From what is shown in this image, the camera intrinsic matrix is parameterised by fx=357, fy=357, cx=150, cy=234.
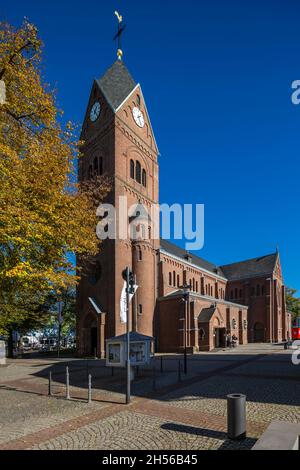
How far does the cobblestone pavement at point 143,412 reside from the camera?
298 inches

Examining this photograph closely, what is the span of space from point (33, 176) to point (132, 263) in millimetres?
24723

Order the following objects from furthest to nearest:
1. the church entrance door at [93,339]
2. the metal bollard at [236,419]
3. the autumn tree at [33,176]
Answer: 1. the church entrance door at [93,339]
2. the autumn tree at [33,176]
3. the metal bollard at [236,419]

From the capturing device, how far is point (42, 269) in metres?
11.9

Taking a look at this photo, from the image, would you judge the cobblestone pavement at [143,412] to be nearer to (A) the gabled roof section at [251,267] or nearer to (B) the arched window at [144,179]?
(B) the arched window at [144,179]

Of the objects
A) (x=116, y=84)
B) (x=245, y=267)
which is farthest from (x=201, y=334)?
(x=245, y=267)

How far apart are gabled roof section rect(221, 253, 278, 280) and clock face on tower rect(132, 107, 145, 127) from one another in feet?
110

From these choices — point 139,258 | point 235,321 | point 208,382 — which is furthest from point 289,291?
point 208,382

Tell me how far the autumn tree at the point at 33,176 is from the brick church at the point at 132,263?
63.0 feet

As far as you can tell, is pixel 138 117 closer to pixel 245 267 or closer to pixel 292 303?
pixel 245 267

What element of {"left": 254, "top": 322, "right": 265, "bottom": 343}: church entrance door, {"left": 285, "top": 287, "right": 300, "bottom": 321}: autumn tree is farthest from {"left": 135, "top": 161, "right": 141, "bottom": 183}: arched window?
{"left": 285, "top": 287, "right": 300, "bottom": 321}: autumn tree

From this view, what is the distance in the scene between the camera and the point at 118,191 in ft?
111

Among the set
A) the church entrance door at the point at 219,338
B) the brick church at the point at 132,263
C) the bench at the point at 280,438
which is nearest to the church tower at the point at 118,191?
the brick church at the point at 132,263

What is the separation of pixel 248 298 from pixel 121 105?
3894 centimetres

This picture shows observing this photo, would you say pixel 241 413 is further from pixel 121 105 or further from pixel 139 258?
pixel 121 105
